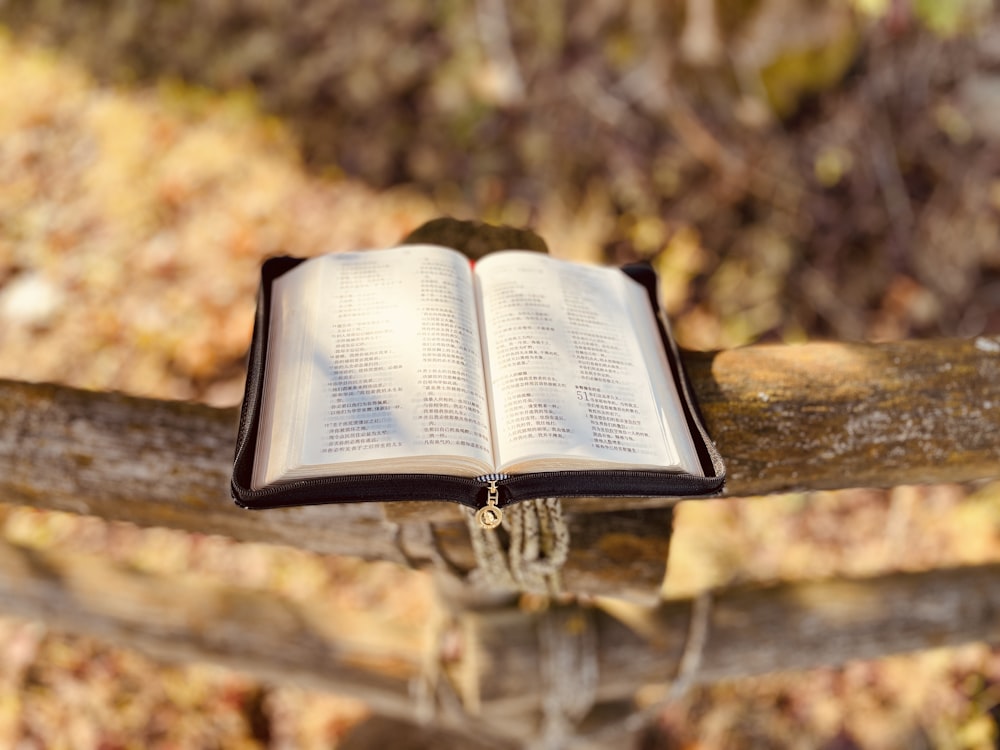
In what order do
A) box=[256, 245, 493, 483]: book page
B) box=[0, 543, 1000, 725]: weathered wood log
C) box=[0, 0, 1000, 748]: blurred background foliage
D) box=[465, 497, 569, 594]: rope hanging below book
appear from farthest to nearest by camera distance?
1. box=[0, 0, 1000, 748]: blurred background foliage
2. box=[0, 543, 1000, 725]: weathered wood log
3. box=[465, 497, 569, 594]: rope hanging below book
4. box=[256, 245, 493, 483]: book page

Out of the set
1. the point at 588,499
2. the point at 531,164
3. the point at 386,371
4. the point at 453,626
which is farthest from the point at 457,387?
the point at 531,164

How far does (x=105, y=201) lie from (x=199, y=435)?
3.81 meters

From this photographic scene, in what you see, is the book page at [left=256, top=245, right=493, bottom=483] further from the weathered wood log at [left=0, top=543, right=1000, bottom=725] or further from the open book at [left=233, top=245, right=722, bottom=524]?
the weathered wood log at [left=0, top=543, right=1000, bottom=725]

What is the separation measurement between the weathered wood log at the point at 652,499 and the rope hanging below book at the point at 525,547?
0.06 meters

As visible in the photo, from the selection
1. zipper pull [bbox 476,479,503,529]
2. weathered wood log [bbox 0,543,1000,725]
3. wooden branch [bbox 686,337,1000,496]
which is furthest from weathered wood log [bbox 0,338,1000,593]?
weathered wood log [bbox 0,543,1000,725]

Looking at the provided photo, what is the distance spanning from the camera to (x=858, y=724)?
2881 millimetres

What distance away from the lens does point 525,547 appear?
1355mm

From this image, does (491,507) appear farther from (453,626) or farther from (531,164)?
(531,164)

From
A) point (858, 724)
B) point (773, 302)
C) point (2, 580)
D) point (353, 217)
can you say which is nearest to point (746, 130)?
point (773, 302)

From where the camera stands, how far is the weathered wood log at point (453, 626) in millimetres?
1862

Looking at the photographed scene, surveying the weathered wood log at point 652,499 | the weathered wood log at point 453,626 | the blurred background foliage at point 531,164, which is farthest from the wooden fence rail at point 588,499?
the blurred background foliage at point 531,164

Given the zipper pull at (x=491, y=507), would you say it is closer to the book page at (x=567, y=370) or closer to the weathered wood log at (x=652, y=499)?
the book page at (x=567, y=370)

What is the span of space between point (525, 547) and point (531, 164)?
12.9 ft

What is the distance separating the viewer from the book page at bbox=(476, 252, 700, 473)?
3.65 feet
